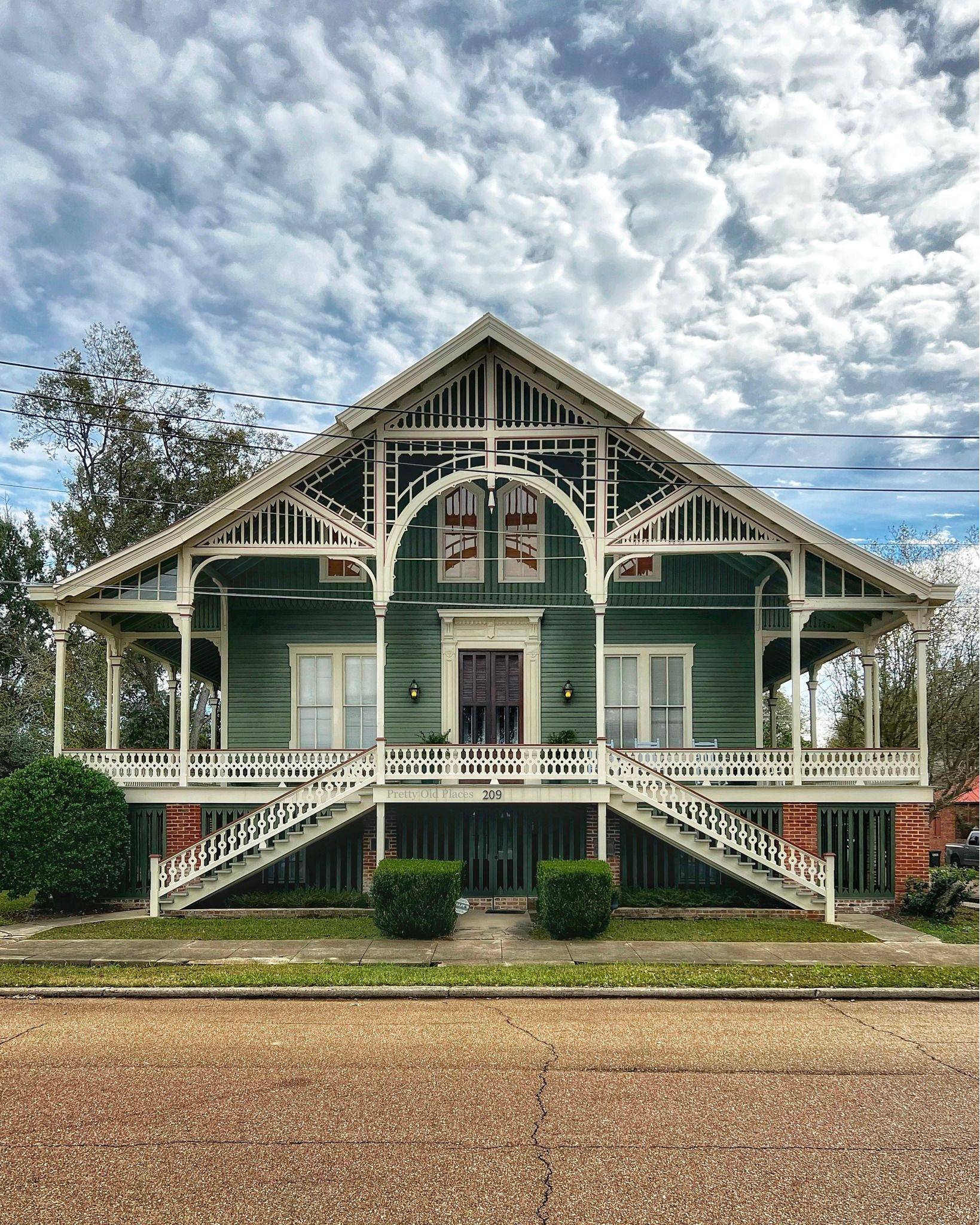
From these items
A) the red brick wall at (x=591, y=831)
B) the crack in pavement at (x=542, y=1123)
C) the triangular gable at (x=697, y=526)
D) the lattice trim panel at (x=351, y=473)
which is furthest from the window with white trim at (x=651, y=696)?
the crack in pavement at (x=542, y=1123)

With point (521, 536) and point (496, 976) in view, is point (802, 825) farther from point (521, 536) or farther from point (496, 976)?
point (521, 536)

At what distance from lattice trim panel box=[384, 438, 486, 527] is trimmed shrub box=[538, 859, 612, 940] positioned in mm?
7401

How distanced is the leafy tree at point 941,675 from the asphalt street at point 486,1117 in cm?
2237

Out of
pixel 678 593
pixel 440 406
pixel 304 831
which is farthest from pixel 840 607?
pixel 304 831

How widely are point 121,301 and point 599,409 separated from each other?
21.4 meters

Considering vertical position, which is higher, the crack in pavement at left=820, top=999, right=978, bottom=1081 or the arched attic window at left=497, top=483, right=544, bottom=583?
the arched attic window at left=497, top=483, right=544, bottom=583

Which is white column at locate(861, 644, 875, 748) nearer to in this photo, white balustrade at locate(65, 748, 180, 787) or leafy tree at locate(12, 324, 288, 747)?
white balustrade at locate(65, 748, 180, 787)

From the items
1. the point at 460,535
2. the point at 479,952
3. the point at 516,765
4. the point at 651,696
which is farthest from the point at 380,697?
the point at 651,696

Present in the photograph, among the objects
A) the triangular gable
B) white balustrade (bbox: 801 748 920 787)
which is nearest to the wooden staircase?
white balustrade (bbox: 801 748 920 787)

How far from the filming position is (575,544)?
792 inches

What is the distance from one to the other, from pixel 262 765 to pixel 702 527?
9650mm

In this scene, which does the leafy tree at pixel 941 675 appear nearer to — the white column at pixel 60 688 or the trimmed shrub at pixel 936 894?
the trimmed shrub at pixel 936 894

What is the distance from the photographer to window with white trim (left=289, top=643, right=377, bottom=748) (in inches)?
801

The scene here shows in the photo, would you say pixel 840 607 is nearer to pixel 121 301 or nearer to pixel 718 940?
pixel 718 940
